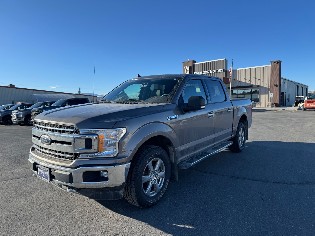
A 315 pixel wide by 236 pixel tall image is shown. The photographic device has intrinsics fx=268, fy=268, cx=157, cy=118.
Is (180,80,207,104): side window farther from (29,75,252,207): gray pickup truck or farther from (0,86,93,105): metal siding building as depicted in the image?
(0,86,93,105): metal siding building

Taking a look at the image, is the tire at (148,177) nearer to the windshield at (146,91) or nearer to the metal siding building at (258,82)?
the windshield at (146,91)

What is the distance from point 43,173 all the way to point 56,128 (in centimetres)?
67

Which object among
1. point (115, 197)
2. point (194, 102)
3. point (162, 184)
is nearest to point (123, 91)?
point (194, 102)

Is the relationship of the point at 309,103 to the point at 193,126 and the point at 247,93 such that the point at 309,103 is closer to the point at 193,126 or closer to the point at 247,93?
the point at 247,93

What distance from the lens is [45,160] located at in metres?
3.67

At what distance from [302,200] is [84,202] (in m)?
3.29

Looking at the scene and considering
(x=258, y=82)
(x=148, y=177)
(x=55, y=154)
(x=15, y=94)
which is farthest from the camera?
(x=258, y=82)

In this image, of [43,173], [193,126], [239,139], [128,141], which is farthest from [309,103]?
[43,173]

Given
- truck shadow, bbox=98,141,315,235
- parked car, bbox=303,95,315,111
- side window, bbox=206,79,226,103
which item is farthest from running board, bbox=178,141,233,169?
parked car, bbox=303,95,315,111

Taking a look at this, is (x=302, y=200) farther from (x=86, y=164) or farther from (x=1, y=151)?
(x=1, y=151)

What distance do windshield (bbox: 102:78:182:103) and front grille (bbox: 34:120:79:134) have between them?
1.49m

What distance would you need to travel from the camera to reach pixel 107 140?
3326mm

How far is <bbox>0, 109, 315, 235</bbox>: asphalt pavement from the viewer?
10.7ft

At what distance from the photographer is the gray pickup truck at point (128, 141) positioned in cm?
331
